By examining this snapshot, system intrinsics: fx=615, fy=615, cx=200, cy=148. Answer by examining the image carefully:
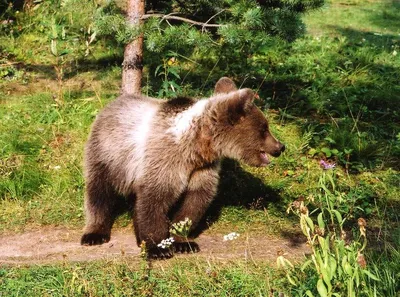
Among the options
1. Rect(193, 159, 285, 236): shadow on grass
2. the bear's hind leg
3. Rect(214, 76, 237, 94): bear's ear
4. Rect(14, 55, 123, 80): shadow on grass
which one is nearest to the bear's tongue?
Rect(214, 76, 237, 94): bear's ear

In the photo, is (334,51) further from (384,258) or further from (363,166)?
(384,258)

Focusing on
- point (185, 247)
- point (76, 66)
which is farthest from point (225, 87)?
point (76, 66)

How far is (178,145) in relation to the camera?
519 centimetres

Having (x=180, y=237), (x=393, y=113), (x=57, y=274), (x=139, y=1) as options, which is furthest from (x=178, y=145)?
(x=393, y=113)

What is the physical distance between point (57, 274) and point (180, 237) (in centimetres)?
124

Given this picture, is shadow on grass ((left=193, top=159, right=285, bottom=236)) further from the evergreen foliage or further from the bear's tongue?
the evergreen foliage

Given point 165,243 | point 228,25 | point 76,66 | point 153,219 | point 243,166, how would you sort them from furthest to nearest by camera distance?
point 76,66
point 243,166
point 228,25
point 153,219
point 165,243

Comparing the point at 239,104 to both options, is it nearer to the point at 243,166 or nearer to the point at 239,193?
the point at 239,193

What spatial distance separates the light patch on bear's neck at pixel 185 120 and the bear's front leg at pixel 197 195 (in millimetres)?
406

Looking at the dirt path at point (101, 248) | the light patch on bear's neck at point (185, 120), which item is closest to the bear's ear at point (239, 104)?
the light patch on bear's neck at point (185, 120)

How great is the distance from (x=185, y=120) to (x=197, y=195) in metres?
0.70

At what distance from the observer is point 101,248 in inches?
217

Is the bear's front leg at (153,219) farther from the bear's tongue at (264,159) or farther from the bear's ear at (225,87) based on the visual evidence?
the bear's ear at (225,87)

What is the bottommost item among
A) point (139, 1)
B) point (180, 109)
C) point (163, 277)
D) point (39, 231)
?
point (39, 231)
